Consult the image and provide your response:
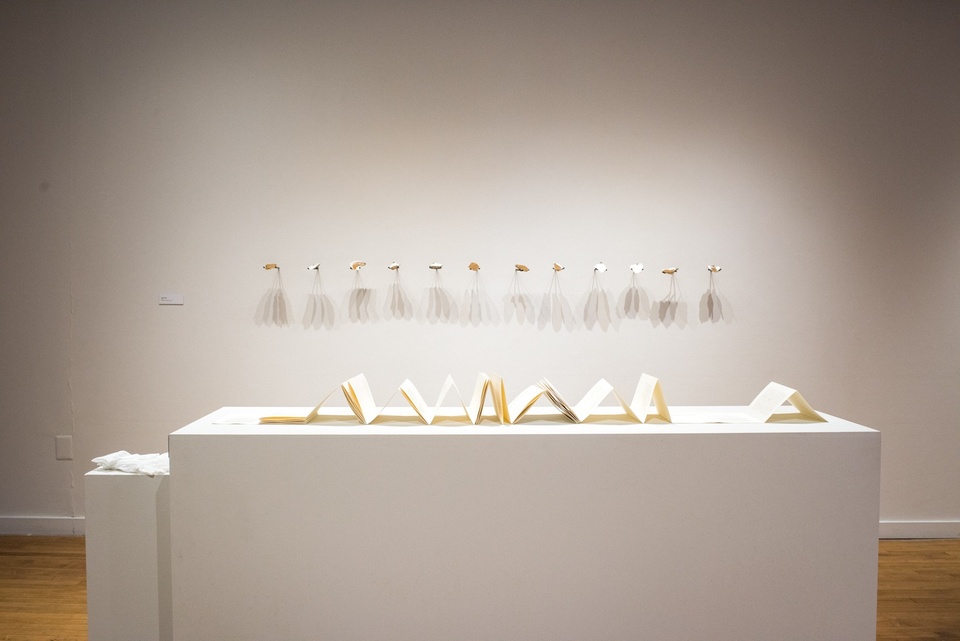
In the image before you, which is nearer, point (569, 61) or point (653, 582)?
point (653, 582)

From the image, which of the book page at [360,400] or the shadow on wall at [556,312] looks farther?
the shadow on wall at [556,312]

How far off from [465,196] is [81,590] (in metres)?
2.54

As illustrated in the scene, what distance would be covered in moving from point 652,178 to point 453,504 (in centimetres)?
214

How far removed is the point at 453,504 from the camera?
192 cm

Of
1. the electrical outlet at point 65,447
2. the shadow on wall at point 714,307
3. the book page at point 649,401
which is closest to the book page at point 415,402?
the book page at point 649,401

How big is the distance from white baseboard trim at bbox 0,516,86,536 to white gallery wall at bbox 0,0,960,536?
21 cm

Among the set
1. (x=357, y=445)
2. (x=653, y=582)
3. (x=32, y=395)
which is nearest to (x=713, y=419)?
(x=653, y=582)

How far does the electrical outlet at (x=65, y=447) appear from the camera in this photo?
3336 millimetres

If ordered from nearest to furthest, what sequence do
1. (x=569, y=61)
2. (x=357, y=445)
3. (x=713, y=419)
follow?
1. (x=357, y=445)
2. (x=713, y=419)
3. (x=569, y=61)

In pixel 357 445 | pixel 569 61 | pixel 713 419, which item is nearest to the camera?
pixel 357 445

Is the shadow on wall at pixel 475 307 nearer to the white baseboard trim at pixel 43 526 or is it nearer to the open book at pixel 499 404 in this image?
the open book at pixel 499 404

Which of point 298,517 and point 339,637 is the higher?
point 298,517

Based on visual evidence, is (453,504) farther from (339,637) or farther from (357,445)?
(339,637)

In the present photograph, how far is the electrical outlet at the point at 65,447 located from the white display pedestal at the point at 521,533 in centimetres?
190
